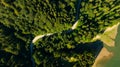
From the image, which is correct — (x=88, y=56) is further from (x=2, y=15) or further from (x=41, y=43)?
(x=2, y=15)

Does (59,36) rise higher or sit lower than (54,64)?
higher

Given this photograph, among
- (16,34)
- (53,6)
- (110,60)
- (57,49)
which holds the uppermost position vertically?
(53,6)

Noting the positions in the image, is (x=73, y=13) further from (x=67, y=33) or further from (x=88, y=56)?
(x=88, y=56)

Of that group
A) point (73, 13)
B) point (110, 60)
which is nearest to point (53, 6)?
point (73, 13)

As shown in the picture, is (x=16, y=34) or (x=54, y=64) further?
(x=16, y=34)

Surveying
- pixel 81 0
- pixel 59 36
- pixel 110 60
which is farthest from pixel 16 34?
pixel 110 60

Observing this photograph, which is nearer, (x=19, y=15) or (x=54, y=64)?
(x=54, y=64)
